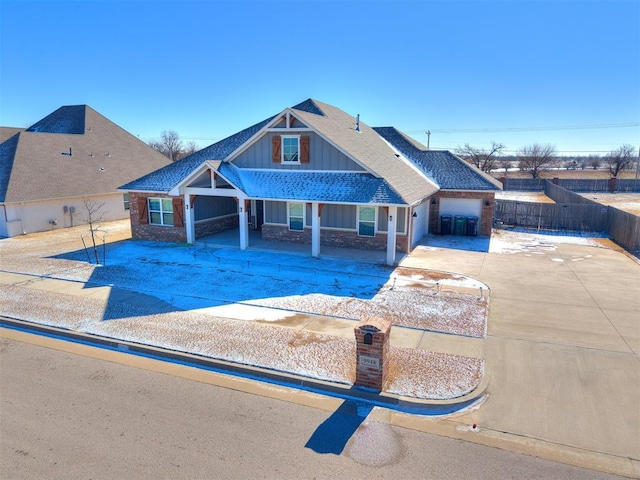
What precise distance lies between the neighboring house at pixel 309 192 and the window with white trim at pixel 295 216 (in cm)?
5

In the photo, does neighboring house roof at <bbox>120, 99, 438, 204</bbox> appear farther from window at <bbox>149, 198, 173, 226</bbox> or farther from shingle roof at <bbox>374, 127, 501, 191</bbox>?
shingle roof at <bbox>374, 127, 501, 191</bbox>

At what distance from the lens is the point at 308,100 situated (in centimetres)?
2305

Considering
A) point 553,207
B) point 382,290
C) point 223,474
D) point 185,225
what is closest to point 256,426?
point 223,474

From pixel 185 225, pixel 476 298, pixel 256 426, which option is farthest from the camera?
pixel 185 225

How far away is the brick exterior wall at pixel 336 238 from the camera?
58.6ft

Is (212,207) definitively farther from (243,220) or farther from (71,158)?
(71,158)

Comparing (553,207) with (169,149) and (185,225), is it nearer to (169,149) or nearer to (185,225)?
(185,225)

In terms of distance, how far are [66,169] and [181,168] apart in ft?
30.7

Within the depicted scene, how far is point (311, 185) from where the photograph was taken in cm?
1758

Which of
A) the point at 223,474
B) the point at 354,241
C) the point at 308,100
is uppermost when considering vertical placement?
the point at 308,100

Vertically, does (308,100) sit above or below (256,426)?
above

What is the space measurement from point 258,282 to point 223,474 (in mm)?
8609

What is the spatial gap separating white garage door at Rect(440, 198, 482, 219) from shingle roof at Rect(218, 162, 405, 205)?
7386mm

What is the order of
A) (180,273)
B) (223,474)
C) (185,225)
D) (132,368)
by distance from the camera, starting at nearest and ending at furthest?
1. (223,474)
2. (132,368)
3. (180,273)
4. (185,225)
